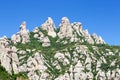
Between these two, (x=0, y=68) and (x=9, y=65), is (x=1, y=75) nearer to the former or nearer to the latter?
(x=0, y=68)

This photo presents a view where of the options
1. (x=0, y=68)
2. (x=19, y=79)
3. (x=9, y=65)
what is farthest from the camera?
(x=9, y=65)

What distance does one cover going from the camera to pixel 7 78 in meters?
130

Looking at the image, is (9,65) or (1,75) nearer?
(1,75)

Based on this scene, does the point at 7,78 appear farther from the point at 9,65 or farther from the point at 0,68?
the point at 9,65

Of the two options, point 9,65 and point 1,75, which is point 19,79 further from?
point 9,65

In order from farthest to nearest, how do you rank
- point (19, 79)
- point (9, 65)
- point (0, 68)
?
point (9, 65)
point (0, 68)
point (19, 79)

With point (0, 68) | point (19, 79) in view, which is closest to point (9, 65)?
point (0, 68)

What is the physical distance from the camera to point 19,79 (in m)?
128

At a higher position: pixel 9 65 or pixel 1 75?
pixel 9 65

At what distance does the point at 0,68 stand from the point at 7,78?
11208mm

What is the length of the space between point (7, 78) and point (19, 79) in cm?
471

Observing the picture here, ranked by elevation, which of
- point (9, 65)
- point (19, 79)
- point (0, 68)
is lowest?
point (19, 79)

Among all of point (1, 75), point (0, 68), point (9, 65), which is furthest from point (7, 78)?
point (9, 65)

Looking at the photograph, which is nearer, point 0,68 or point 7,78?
point 7,78
